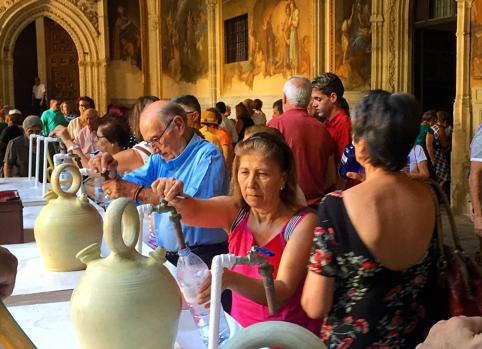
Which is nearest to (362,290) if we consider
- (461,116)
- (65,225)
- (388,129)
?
(388,129)

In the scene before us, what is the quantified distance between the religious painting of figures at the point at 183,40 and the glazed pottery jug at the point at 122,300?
17.2 meters

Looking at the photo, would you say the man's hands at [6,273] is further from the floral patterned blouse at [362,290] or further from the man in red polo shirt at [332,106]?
the man in red polo shirt at [332,106]

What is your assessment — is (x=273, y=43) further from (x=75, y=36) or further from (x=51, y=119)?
(x=51, y=119)

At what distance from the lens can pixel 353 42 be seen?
13.2m

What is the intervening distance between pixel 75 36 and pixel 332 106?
1524cm

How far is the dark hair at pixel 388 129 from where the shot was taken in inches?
75.0

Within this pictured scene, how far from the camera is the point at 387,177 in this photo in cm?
193

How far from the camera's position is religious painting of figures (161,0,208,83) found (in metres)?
18.6

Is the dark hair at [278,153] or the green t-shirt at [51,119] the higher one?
the green t-shirt at [51,119]

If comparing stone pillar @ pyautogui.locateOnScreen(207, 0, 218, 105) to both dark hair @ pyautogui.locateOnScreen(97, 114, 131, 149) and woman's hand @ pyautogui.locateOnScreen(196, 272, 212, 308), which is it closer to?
dark hair @ pyautogui.locateOnScreen(97, 114, 131, 149)

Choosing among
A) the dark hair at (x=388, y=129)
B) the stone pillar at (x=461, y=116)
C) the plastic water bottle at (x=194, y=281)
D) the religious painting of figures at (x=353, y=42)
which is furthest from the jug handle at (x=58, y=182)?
the religious painting of figures at (x=353, y=42)

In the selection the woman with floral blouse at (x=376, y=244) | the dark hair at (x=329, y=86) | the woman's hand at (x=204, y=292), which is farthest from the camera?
the dark hair at (x=329, y=86)

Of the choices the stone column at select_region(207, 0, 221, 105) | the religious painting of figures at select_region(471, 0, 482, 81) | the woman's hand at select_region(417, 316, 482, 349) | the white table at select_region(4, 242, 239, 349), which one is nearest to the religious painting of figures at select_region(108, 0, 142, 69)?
the stone column at select_region(207, 0, 221, 105)

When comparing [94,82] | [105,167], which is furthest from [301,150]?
[94,82]
